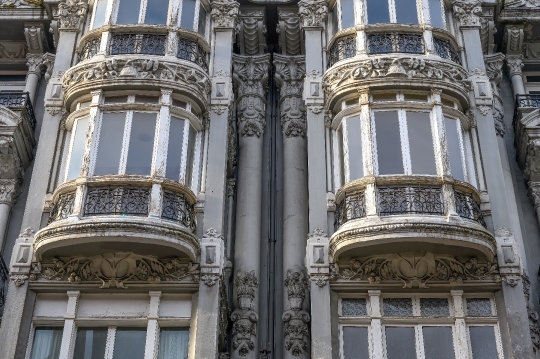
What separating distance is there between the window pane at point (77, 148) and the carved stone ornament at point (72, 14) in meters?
3.69

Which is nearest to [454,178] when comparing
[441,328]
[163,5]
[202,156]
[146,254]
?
[441,328]

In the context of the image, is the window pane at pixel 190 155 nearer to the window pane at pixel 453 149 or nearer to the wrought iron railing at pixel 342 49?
the wrought iron railing at pixel 342 49

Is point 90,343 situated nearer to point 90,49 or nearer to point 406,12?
point 90,49

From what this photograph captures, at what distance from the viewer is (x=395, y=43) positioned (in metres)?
20.3

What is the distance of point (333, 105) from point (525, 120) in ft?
18.1

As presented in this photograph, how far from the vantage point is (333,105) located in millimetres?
20062

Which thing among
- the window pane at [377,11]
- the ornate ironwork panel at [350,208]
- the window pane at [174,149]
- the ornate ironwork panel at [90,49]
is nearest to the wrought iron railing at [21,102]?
the ornate ironwork panel at [90,49]

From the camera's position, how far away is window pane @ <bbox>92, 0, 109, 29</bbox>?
21.1 meters

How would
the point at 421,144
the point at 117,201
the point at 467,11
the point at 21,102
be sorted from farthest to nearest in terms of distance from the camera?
the point at 21,102 < the point at 467,11 < the point at 421,144 < the point at 117,201

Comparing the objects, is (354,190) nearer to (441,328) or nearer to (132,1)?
(441,328)

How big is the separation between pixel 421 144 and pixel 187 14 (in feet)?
23.8

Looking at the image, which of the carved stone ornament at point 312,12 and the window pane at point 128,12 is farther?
the carved stone ornament at point 312,12

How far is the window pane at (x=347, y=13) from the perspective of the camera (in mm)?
21234

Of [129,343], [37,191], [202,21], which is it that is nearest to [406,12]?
[202,21]
